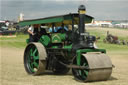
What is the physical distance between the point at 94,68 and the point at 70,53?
4.45 feet

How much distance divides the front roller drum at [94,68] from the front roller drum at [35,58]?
1370mm

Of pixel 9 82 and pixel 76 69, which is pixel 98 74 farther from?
pixel 9 82

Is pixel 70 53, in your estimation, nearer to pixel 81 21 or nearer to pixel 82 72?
pixel 82 72

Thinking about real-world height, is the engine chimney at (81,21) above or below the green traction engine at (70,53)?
above

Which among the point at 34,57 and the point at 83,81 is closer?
the point at 83,81

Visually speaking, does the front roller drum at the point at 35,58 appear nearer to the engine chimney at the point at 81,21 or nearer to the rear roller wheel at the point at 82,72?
the rear roller wheel at the point at 82,72

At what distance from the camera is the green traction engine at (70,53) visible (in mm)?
8062

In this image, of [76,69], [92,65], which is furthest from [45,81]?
[92,65]

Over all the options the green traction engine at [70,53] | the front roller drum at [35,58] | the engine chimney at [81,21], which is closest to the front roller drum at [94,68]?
the green traction engine at [70,53]

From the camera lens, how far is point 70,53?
8945mm

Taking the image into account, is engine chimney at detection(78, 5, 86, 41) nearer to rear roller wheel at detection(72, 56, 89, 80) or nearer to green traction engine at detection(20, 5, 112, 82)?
green traction engine at detection(20, 5, 112, 82)

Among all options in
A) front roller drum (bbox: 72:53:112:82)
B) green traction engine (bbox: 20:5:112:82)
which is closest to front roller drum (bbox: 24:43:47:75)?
green traction engine (bbox: 20:5:112:82)

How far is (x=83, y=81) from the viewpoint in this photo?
8102 mm

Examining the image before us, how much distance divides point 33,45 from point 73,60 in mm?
1924
